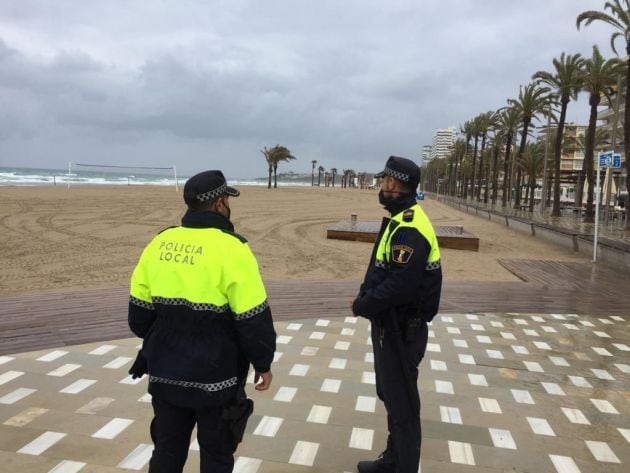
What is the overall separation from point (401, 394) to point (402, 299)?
0.56m

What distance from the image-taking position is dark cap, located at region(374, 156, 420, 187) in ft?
8.77

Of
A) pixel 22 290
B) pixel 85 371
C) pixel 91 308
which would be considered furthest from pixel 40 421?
pixel 22 290

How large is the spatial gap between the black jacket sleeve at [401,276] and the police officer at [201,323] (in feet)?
2.19

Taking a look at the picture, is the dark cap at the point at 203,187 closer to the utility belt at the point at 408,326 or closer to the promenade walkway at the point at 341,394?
the utility belt at the point at 408,326

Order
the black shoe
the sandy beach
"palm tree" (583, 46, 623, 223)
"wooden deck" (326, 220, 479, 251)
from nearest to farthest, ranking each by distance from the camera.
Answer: the black shoe
the sandy beach
"wooden deck" (326, 220, 479, 251)
"palm tree" (583, 46, 623, 223)

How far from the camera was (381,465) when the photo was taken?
285 cm

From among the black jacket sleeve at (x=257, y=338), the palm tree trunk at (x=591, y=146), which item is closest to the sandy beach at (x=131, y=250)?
the black jacket sleeve at (x=257, y=338)

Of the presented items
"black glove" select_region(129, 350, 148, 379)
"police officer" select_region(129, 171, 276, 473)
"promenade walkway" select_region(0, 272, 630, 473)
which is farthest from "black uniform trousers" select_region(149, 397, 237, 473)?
"promenade walkway" select_region(0, 272, 630, 473)

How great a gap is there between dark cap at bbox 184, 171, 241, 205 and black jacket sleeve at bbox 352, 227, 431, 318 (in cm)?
94

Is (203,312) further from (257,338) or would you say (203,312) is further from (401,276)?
(401,276)

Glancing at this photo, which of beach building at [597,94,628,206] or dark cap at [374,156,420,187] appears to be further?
beach building at [597,94,628,206]

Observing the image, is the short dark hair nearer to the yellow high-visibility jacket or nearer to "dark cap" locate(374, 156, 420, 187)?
the yellow high-visibility jacket

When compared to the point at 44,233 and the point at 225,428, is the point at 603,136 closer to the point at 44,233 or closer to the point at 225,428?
the point at 44,233

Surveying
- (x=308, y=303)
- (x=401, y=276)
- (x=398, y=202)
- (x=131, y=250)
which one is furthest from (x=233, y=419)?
(x=131, y=250)
